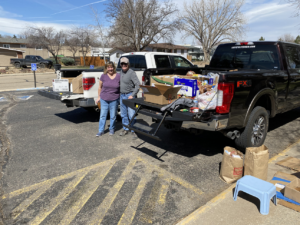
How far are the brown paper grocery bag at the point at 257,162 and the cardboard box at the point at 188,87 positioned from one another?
4.23ft

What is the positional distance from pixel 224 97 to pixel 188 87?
2.57ft

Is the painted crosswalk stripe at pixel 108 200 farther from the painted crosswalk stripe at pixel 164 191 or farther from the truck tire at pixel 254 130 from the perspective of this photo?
the truck tire at pixel 254 130

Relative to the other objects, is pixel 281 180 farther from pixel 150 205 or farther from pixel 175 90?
pixel 175 90

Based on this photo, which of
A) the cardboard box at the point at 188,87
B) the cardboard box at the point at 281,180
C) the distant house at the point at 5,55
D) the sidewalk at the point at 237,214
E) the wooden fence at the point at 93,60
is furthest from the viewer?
the wooden fence at the point at 93,60

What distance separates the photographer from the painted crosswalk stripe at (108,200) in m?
2.71

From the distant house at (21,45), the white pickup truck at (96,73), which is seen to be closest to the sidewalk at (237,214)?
the white pickup truck at (96,73)

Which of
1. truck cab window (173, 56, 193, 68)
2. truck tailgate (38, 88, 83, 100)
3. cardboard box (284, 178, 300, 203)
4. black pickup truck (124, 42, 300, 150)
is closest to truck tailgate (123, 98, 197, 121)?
black pickup truck (124, 42, 300, 150)

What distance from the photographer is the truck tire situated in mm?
3945

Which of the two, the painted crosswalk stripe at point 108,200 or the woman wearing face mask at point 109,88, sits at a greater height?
the woman wearing face mask at point 109,88

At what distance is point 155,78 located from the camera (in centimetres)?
460

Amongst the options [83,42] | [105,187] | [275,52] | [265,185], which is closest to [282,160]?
[265,185]

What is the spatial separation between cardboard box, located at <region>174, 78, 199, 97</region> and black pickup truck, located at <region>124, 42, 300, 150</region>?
508mm

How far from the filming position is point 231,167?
11.1 ft

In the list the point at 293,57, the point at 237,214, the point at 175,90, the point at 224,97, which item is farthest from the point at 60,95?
the point at 293,57
